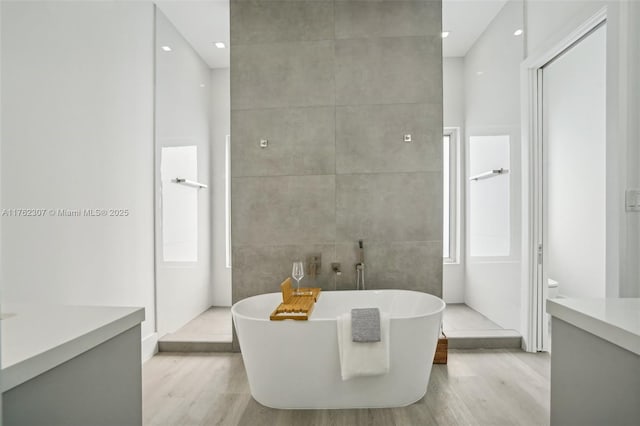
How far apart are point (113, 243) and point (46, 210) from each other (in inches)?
24.7

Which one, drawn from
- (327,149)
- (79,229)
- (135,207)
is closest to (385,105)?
(327,149)

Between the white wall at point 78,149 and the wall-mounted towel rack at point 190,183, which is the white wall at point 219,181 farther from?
the white wall at point 78,149

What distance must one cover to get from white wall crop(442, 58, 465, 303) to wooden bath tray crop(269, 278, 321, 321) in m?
2.00

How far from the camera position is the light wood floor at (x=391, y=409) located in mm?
2098

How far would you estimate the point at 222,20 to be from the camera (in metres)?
3.46

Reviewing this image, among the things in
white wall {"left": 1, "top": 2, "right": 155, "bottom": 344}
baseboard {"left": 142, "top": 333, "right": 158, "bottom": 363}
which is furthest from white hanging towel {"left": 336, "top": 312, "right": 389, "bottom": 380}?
baseboard {"left": 142, "top": 333, "right": 158, "bottom": 363}

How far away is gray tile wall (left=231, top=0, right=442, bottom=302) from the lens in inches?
123

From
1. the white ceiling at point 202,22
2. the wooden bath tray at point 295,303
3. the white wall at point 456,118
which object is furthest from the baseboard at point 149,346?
the white wall at point 456,118

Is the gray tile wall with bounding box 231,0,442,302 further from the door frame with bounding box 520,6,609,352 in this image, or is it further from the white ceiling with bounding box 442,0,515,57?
the door frame with bounding box 520,6,609,352

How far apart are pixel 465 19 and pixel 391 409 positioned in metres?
3.41

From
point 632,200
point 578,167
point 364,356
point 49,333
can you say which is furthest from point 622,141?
point 49,333

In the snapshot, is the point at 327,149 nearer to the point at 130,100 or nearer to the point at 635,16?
the point at 130,100

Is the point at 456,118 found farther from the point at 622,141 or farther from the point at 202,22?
the point at 202,22

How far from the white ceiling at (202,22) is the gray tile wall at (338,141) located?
269 mm
